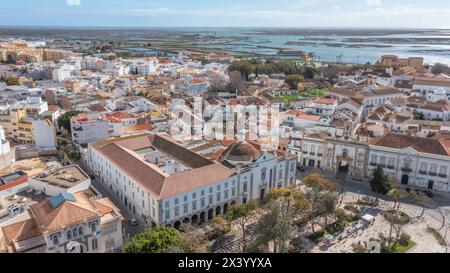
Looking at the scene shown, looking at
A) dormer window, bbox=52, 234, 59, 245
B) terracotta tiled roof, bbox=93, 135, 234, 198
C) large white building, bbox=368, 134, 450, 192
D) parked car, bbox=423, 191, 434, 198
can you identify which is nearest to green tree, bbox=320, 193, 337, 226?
terracotta tiled roof, bbox=93, 135, 234, 198

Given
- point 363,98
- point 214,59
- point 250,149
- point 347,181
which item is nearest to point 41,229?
point 250,149

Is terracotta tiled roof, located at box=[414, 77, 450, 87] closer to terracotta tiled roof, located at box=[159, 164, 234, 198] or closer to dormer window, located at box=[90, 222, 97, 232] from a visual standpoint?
terracotta tiled roof, located at box=[159, 164, 234, 198]

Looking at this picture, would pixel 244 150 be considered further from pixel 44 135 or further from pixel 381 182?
pixel 44 135

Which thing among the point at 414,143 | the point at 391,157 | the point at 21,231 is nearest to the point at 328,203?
the point at 391,157

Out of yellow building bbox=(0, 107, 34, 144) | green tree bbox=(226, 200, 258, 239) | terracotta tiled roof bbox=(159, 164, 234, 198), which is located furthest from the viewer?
→ yellow building bbox=(0, 107, 34, 144)
